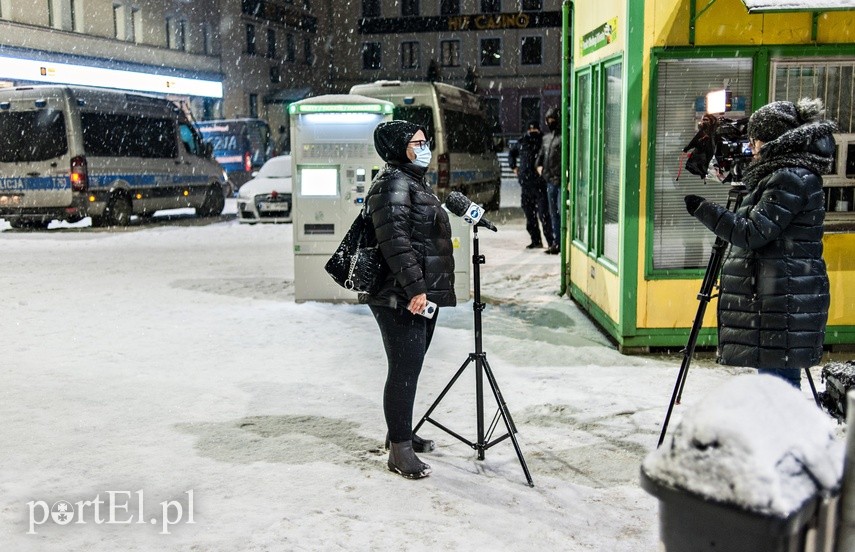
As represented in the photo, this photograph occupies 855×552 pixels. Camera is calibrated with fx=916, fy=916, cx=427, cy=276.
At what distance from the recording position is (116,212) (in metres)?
17.4

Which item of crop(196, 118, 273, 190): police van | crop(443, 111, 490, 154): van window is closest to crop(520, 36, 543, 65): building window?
crop(196, 118, 273, 190): police van

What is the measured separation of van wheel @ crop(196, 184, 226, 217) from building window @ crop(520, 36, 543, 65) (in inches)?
1272

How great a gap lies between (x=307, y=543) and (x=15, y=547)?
48.8 inches

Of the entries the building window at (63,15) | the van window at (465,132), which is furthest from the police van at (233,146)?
the van window at (465,132)

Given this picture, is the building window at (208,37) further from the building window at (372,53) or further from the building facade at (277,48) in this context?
the building window at (372,53)

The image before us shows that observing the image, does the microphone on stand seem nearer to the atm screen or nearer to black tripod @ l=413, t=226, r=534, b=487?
black tripod @ l=413, t=226, r=534, b=487

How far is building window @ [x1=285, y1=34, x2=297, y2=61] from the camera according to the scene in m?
46.0

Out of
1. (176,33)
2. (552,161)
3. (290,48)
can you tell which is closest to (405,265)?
(552,161)

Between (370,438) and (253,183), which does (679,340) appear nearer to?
(370,438)

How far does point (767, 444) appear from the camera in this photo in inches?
85.4

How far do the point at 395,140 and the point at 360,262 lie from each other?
64cm

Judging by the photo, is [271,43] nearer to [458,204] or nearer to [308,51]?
[308,51]

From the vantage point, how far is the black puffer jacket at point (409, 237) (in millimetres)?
4441

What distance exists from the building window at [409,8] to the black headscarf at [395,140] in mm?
49130
